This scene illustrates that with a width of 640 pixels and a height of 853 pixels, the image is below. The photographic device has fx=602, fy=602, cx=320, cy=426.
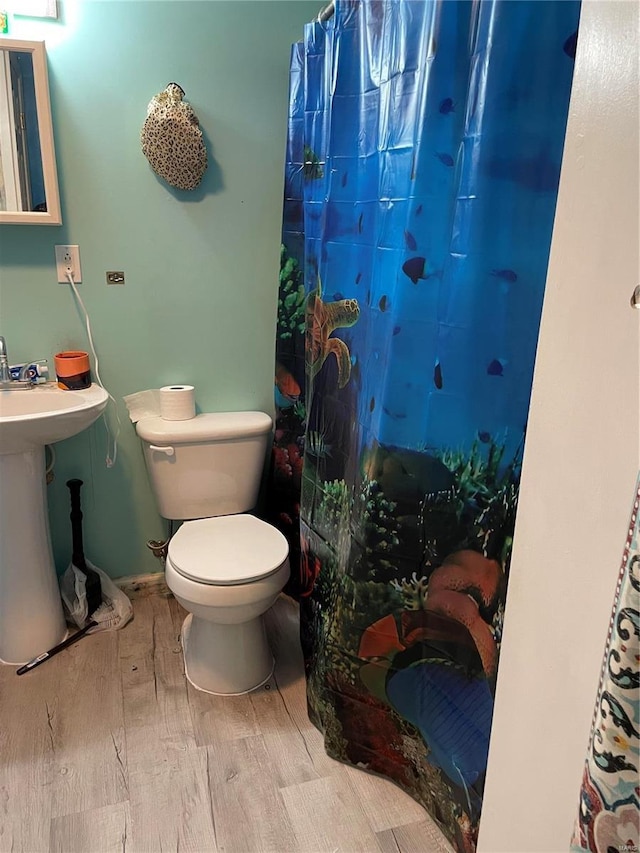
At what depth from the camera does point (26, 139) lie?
5.65 feet

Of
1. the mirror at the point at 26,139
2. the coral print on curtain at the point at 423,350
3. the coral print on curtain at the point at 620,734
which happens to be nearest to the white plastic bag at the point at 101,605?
the coral print on curtain at the point at 423,350

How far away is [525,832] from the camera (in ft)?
2.93

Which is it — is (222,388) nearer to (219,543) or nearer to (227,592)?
(219,543)

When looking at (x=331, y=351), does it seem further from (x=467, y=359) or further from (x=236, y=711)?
(x=236, y=711)

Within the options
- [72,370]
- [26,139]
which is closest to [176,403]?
[72,370]

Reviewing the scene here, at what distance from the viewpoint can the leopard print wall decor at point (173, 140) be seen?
1.78 meters

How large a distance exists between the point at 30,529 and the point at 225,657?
0.71m

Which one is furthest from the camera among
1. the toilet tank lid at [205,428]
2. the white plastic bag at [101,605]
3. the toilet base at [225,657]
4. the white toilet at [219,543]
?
the white plastic bag at [101,605]

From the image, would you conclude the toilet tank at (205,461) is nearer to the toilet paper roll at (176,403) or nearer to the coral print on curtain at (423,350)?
the toilet paper roll at (176,403)

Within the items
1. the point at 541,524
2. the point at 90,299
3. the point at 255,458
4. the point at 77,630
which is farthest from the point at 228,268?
the point at 541,524

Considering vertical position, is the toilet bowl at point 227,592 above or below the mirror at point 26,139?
below

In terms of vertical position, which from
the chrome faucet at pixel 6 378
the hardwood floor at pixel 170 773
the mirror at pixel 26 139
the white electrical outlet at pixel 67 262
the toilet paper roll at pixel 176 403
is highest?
the mirror at pixel 26 139

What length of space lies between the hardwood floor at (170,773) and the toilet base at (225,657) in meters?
0.04

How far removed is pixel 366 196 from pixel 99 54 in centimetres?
103
